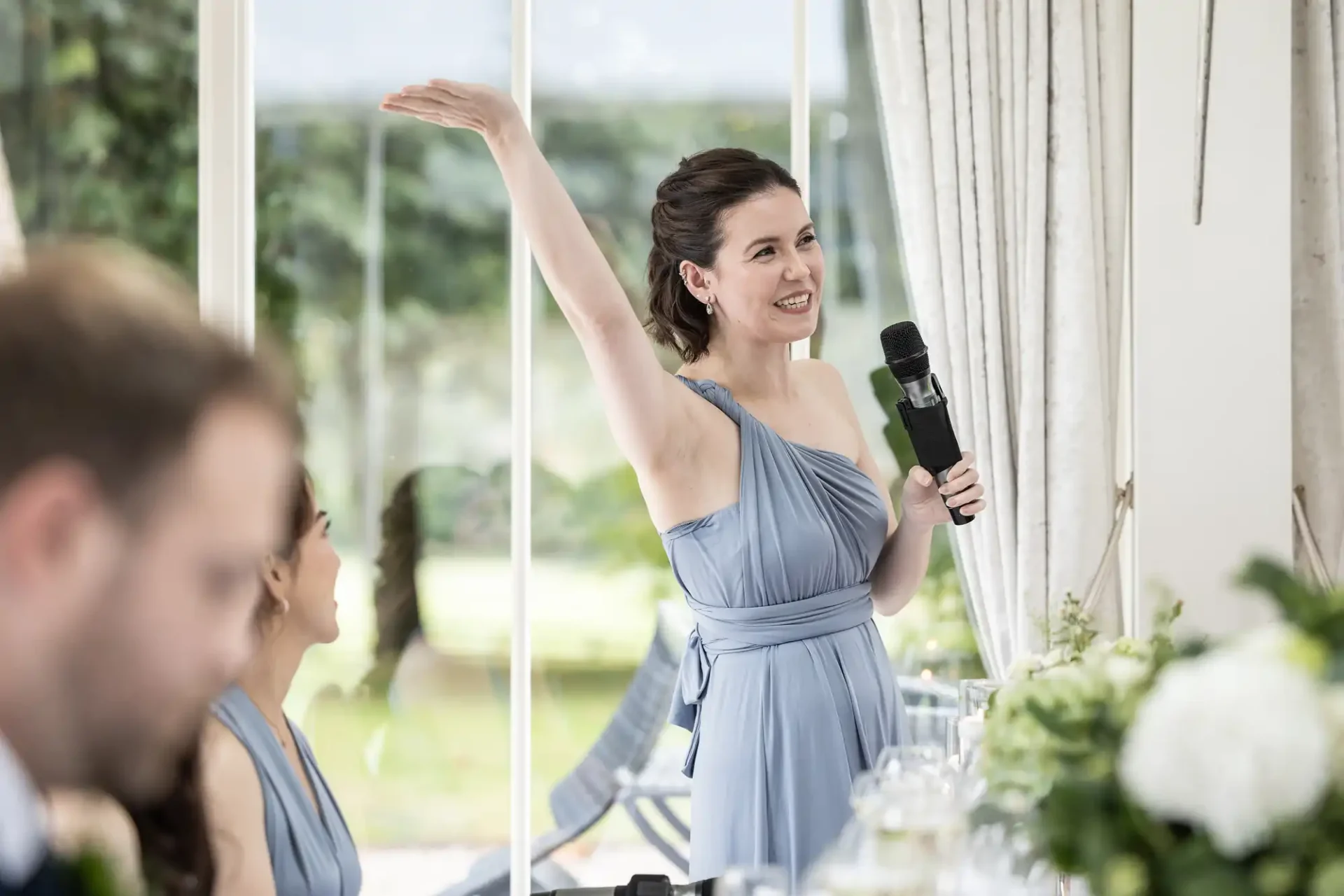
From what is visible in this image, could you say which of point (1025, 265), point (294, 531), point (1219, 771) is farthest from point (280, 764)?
point (1025, 265)

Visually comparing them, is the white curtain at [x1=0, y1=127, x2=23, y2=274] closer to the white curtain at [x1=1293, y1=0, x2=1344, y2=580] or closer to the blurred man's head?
the blurred man's head

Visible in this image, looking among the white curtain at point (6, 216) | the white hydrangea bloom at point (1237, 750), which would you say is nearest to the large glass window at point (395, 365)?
the white curtain at point (6, 216)

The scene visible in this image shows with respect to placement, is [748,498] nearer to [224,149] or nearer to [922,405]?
[922,405]

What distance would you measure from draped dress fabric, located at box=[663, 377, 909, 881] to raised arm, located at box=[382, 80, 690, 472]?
227 millimetres

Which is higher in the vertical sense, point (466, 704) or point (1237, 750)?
point (1237, 750)

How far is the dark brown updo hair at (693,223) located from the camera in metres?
2.20

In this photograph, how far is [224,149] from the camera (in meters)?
3.03

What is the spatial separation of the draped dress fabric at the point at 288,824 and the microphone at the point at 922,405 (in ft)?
3.27

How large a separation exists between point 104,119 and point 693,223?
1.62 meters

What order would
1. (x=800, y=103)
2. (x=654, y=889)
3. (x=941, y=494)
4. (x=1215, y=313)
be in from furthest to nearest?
(x=800, y=103) < (x=1215, y=313) < (x=941, y=494) < (x=654, y=889)

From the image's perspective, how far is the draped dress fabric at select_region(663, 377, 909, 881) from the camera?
1.99m

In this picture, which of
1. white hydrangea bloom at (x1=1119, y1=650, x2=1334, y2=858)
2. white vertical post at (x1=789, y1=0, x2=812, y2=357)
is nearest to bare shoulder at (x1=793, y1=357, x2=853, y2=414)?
white vertical post at (x1=789, y1=0, x2=812, y2=357)

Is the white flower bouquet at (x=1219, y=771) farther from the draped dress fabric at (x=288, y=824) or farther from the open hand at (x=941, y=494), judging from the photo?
the open hand at (x=941, y=494)

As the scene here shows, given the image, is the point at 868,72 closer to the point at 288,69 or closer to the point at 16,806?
the point at 288,69
